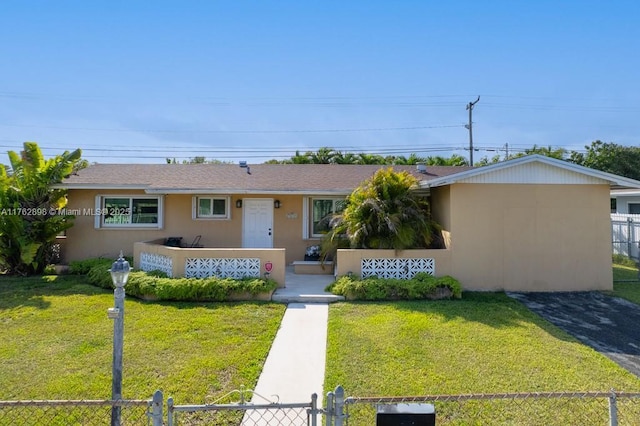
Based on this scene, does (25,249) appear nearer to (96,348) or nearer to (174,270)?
(174,270)

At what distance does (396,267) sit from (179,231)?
757cm

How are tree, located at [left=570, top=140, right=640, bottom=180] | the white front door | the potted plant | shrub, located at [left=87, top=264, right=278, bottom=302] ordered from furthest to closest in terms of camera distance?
tree, located at [left=570, top=140, right=640, bottom=180]
the white front door
the potted plant
shrub, located at [left=87, top=264, right=278, bottom=302]

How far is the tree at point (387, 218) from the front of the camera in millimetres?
8623

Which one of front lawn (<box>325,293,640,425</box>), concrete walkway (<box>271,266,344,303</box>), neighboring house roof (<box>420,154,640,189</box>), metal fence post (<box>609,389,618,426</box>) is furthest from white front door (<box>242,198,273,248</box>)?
metal fence post (<box>609,389,618,426</box>)

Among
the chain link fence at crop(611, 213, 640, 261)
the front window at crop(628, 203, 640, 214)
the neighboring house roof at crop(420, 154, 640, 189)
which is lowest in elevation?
the chain link fence at crop(611, 213, 640, 261)

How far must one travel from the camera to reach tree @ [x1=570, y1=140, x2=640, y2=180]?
29.9 meters

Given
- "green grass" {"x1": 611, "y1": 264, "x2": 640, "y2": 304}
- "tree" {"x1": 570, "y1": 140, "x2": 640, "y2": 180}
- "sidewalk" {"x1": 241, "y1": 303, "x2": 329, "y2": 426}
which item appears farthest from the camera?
"tree" {"x1": 570, "y1": 140, "x2": 640, "y2": 180}

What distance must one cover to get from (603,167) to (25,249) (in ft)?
135

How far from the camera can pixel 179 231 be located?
1163cm

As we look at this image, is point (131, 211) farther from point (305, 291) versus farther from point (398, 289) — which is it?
point (398, 289)

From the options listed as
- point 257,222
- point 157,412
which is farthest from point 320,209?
point 157,412

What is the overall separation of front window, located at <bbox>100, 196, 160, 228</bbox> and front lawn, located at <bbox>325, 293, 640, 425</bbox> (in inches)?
314

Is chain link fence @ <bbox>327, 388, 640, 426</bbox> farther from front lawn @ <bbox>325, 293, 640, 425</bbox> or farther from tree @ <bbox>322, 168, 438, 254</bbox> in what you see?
tree @ <bbox>322, 168, 438, 254</bbox>

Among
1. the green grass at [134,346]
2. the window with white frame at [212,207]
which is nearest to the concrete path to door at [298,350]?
the green grass at [134,346]
